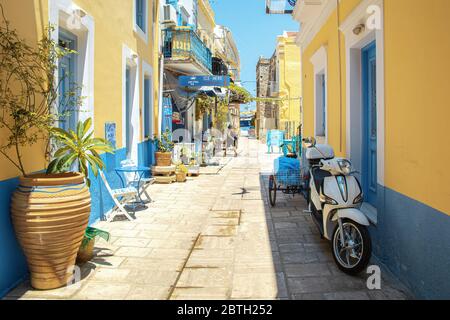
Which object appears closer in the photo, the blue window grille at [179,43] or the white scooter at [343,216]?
the white scooter at [343,216]

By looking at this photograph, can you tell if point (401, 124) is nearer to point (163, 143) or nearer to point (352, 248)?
point (352, 248)

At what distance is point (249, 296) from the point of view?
3609 millimetres

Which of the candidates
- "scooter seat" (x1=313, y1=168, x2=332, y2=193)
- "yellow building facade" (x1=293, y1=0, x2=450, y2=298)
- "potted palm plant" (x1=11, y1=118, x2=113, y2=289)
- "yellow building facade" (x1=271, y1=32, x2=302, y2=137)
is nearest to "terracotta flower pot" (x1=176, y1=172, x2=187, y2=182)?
"yellow building facade" (x1=293, y1=0, x2=450, y2=298)

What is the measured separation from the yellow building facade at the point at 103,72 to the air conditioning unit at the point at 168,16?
2.91 ft

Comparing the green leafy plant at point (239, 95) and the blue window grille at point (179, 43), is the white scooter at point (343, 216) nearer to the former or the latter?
the blue window grille at point (179, 43)

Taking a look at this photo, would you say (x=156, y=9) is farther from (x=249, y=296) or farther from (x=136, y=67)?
(x=249, y=296)

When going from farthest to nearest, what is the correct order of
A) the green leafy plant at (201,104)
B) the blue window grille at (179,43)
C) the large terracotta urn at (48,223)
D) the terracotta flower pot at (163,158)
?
the green leafy plant at (201,104) < the blue window grille at (179,43) < the terracotta flower pot at (163,158) < the large terracotta urn at (48,223)

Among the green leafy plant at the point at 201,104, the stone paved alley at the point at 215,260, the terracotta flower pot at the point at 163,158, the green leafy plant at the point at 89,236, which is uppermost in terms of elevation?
the green leafy plant at the point at 201,104

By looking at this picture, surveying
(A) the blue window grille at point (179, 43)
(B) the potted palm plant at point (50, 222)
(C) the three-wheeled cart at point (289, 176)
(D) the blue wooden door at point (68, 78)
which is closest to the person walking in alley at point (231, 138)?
(A) the blue window grille at point (179, 43)

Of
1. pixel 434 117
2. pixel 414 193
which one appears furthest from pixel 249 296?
pixel 434 117

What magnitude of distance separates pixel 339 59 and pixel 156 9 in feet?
21.8

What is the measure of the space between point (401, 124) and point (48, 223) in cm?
337

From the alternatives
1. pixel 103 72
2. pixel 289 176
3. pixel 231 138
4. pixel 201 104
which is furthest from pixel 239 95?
pixel 103 72

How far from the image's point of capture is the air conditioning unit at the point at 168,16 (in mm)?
12086
